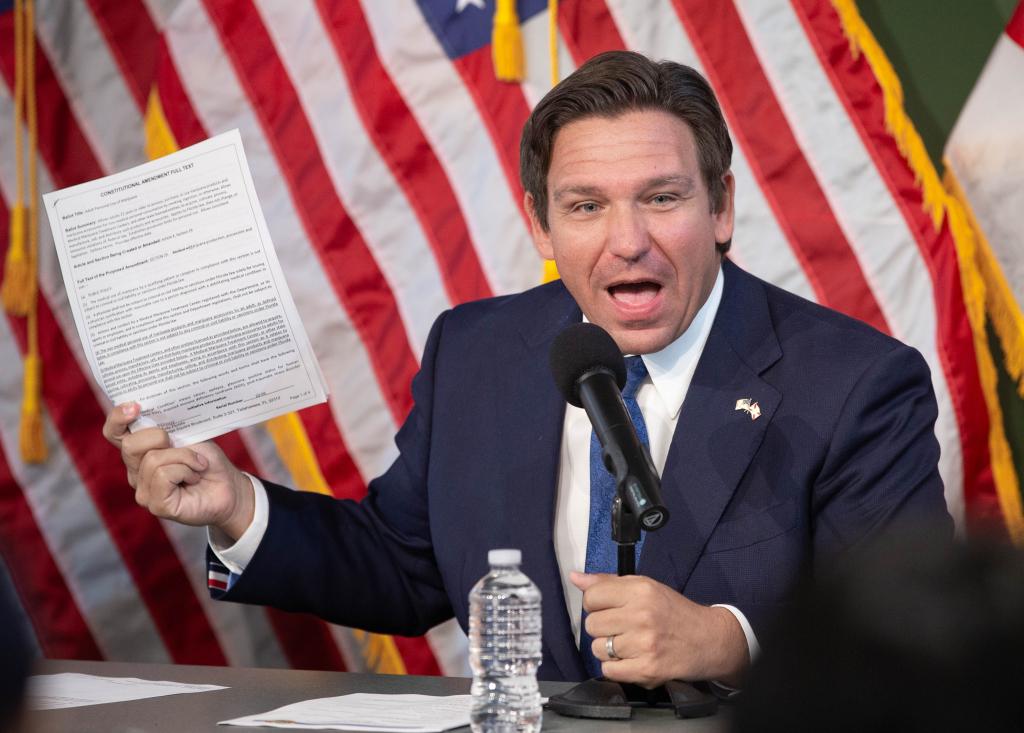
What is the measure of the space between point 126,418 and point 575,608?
0.76m

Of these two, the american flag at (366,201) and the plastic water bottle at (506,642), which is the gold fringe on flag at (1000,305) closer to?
the american flag at (366,201)

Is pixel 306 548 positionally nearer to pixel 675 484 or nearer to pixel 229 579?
pixel 229 579

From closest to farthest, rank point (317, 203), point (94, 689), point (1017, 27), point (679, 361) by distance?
point (94, 689)
point (679, 361)
point (1017, 27)
point (317, 203)

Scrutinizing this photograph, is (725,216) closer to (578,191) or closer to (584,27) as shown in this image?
(578,191)

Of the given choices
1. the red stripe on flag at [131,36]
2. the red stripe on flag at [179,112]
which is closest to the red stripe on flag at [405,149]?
the red stripe on flag at [179,112]

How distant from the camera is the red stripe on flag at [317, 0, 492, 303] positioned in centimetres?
297

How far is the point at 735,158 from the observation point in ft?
9.09

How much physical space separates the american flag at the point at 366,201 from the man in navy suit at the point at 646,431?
1.97ft

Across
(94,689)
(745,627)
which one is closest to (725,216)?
(745,627)

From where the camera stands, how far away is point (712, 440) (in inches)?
75.9

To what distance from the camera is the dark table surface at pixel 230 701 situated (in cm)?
140

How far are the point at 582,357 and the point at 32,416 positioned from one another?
2.13 metres

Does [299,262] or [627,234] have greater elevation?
[299,262]

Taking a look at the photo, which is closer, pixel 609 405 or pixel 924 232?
pixel 609 405
